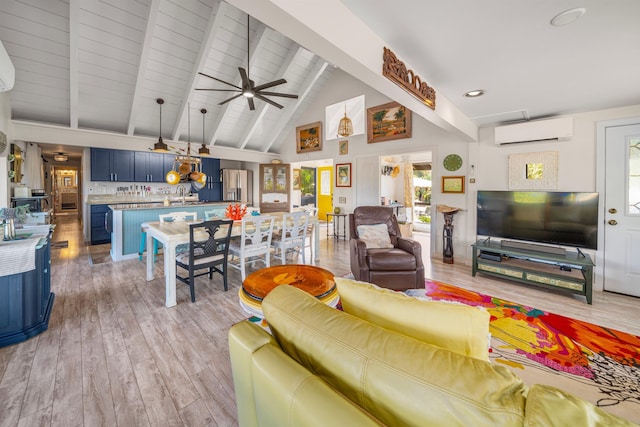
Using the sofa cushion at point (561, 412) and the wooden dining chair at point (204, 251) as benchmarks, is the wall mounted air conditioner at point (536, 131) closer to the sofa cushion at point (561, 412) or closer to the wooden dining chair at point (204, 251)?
the wooden dining chair at point (204, 251)

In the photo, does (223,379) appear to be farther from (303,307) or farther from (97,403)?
(303,307)

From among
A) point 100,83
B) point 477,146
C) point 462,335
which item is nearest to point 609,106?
point 477,146

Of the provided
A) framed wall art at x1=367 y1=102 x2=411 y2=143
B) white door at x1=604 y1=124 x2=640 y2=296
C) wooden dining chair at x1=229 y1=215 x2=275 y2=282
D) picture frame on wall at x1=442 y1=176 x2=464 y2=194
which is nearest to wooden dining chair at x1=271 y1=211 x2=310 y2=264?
wooden dining chair at x1=229 y1=215 x2=275 y2=282

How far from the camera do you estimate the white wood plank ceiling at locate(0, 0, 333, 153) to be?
11.9 ft

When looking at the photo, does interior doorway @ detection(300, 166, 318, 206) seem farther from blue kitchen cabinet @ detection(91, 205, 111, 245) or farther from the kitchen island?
blue kitchen cabinet @ detection(91, 205, 111, 245)

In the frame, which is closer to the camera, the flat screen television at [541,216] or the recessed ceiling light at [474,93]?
the recessed ceiling light at [474,93]

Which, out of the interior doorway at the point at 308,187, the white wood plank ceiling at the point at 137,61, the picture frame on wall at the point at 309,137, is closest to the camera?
the white wood plank ceiling at the point at 137,61

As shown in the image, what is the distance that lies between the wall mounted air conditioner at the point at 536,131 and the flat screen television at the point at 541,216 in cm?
73

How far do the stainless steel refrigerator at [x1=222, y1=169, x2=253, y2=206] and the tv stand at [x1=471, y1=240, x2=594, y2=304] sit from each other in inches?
256

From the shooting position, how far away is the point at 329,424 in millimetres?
582

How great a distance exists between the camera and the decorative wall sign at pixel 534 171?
140 inches

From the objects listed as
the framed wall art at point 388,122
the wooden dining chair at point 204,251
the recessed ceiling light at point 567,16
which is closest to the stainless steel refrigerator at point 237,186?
the framed wall art at point 388,122

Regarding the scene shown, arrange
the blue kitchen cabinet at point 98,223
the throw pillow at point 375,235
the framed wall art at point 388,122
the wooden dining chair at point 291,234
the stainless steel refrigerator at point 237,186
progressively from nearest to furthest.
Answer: the throw pillow at point 375,235 < the wooden dining chair at point 291,234 < the framed wall art at point 388,122 < the blue kitchen cabinet at point 98,223 < the stainless steel refrigerator at point 237,186

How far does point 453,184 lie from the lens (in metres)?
4.50
